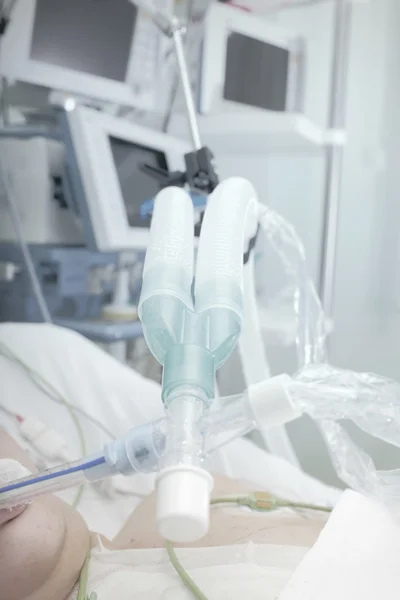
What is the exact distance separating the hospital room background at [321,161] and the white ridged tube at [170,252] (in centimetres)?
87

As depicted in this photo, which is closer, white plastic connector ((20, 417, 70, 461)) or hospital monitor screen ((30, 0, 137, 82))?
white plastic connector ((20, 417, 70, 461))

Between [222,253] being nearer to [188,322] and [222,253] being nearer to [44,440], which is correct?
[188,322]

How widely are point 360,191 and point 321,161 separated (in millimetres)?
173

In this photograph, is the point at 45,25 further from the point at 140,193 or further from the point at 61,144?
the point at 140,193

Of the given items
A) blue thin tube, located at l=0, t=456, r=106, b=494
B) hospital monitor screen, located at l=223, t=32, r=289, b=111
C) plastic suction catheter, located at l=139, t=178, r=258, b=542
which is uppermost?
hospital monitor screen, located at l=223, t=32, r=289, b=111

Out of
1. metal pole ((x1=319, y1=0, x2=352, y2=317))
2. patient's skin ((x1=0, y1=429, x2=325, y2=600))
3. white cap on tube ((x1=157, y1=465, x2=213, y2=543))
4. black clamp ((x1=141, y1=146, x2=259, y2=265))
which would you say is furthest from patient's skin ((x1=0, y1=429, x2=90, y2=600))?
metal pole ((x1=319, y1=0, x2=352, y2=317))

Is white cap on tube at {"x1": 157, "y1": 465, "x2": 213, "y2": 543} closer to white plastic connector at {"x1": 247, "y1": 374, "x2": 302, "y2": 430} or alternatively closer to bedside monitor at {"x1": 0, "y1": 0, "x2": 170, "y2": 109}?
white plastic connector at {"x1": 247, "y1": 374, "x2": 302, "y2": 430}

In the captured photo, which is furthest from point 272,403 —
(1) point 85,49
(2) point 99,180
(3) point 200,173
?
(1) point 85,49

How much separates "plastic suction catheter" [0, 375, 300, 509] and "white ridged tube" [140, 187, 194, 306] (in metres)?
0.11

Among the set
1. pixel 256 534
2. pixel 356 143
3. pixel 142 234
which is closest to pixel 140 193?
pixel 142 234

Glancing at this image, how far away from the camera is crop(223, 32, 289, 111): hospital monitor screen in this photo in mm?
1608

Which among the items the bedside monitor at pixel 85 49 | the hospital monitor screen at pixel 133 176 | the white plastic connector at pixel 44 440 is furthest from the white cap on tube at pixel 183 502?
the bedside monitor at pixel 85 49

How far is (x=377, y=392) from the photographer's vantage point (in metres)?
0.64

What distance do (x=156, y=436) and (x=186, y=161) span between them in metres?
0.68
